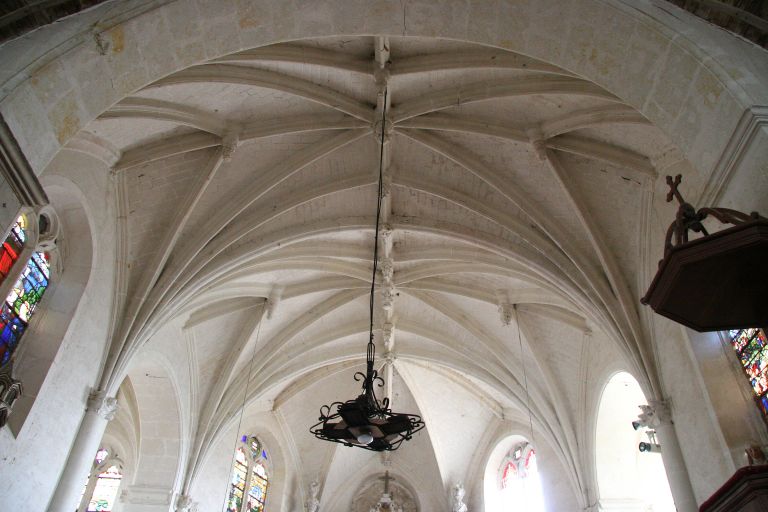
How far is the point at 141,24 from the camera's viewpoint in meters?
5.50

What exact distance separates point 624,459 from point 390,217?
6888 mm

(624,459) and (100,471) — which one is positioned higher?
(100,471)

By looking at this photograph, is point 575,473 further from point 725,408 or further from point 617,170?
point 617,170

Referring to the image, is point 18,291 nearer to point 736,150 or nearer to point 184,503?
point 184,503

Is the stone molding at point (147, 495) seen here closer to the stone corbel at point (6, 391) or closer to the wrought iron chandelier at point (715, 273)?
the stone corbel at point (6, 391)

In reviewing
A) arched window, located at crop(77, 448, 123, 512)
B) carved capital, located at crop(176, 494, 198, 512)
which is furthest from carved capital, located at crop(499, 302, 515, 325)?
arched window, located at crop(77, 448, 123, 512)

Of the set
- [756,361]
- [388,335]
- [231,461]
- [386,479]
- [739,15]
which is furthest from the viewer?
[386,479]

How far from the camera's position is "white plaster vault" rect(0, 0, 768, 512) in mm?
5465

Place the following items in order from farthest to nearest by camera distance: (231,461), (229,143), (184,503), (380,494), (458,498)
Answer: (380,494) → (458,498) → (231,461) → (184,503) → (229,143)

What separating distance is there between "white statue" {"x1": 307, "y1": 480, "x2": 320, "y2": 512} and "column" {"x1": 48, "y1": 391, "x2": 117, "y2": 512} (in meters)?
8.89

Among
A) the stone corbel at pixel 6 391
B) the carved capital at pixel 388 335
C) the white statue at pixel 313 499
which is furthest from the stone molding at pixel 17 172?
the white statue at pixel 313 499

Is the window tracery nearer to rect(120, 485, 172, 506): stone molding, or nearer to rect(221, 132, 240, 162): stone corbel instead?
rect(221, 132, 240, 162): stone corbel

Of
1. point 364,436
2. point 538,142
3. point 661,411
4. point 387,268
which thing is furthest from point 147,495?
point 538,142

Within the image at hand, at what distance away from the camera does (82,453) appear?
9.49m
